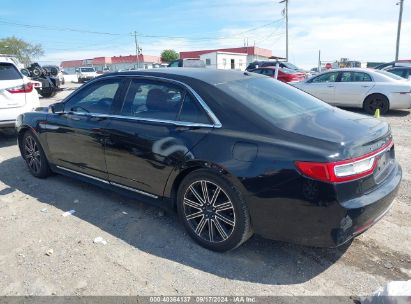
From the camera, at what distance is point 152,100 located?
143 inches

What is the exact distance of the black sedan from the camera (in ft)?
8.55

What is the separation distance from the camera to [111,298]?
267 centimetres

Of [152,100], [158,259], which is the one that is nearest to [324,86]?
[152,100]

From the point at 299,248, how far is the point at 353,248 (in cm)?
48

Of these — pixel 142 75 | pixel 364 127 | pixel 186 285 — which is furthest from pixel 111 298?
pixel 364 127

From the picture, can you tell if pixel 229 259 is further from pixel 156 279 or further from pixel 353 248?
pixel 353 248

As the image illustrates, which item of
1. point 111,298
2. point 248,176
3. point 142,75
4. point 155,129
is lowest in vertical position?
point 111,298

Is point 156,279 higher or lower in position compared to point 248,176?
lower

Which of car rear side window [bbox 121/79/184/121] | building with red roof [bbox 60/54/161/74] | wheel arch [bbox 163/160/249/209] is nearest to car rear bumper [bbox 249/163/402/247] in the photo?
wheel arch [bbox 163/160/249/209]

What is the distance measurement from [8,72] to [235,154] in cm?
634

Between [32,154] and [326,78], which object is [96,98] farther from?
[326,78]

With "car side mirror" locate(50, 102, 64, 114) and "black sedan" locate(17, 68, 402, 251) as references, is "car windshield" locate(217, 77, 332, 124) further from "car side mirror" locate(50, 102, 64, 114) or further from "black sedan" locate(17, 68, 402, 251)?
"car side mirror" locate(50, 102, 64, 114)

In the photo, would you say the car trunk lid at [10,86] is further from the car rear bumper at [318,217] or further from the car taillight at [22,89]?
the car rear bumper at [318,217]

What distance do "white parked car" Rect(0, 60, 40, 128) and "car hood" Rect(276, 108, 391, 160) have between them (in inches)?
238
